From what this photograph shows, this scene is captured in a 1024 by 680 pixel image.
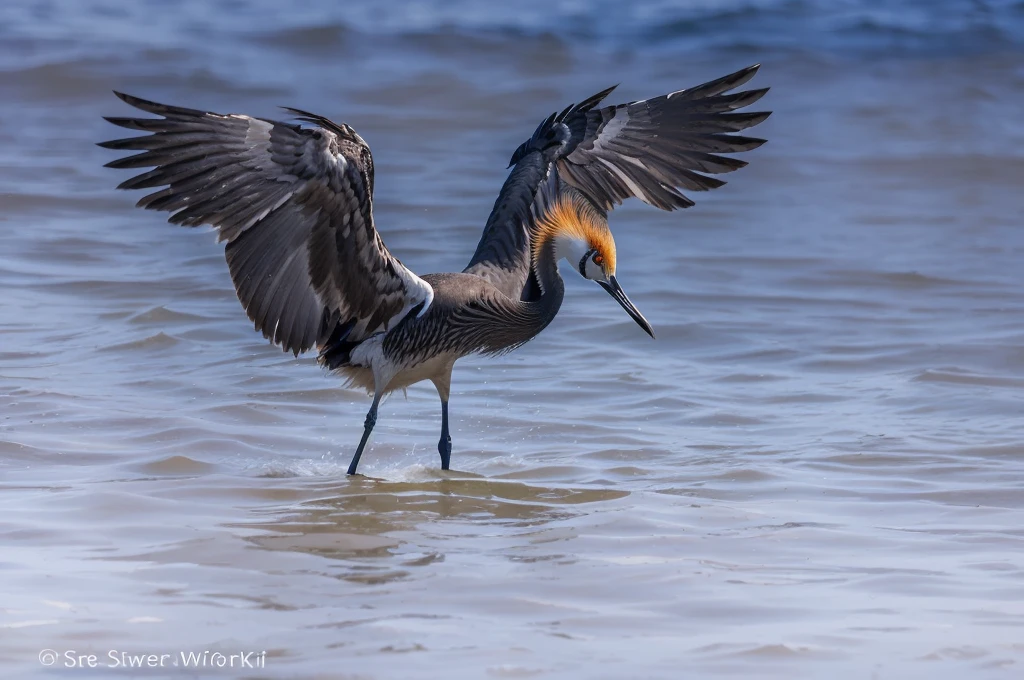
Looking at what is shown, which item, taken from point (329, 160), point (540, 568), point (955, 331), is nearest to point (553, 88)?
point (955, 331)

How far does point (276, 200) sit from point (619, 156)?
7.81 feet

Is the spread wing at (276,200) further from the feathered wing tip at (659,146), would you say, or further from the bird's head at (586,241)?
the feathered wing tip at (659,146)

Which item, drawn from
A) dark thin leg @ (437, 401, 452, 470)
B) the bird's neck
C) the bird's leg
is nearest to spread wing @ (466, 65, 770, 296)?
the bird's neck

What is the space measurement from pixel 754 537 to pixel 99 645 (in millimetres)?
2321

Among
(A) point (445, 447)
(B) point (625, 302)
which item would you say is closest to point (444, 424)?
(A) point (445, 447)

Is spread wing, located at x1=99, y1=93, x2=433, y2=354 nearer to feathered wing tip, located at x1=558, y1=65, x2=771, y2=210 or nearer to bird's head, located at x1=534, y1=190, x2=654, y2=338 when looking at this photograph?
bird's head, located at x1=534, y1=190, x2=654, y2=338

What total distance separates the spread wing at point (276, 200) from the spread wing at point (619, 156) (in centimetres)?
95

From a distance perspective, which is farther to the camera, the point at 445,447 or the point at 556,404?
the point at 556,404

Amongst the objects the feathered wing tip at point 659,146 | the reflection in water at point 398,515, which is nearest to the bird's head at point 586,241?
the feathered wing tip at point 659,146

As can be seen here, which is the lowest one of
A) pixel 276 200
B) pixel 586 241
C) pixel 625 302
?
pixel 625 302

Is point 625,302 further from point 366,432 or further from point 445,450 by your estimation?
point 366,432

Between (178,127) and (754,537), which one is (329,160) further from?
(754,537)

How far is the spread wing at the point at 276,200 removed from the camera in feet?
17.7

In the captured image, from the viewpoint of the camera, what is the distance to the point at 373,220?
6.13 m
